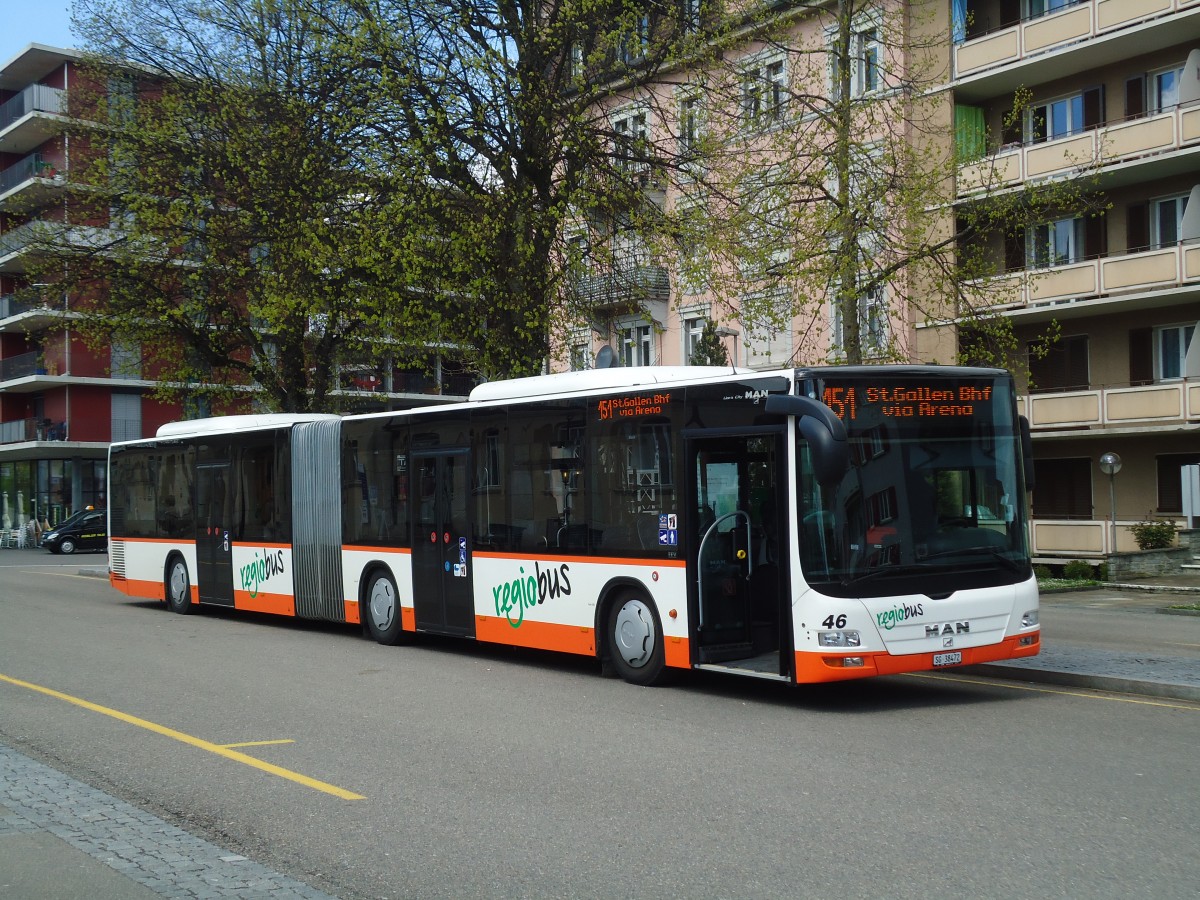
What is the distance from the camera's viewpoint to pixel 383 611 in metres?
17.2

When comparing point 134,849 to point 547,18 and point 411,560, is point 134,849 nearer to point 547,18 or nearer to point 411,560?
point 411,560

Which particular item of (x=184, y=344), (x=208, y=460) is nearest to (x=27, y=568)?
(x=184, y=344)

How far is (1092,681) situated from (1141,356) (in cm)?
2437

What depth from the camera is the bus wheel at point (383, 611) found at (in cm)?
1691

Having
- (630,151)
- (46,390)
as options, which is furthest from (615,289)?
(46,390)

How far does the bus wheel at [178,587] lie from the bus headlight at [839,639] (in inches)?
568

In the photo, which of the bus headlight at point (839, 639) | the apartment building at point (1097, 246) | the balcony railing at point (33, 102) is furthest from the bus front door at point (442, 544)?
the balcony railing at point (33, 102)

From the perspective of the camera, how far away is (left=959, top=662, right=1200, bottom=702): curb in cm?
1112

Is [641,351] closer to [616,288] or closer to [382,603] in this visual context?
[616,288]

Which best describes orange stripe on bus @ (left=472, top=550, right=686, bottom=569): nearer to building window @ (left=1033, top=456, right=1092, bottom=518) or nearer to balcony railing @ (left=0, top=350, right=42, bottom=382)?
building window @ (left=1033, top=456, right=1092, bottom=518)

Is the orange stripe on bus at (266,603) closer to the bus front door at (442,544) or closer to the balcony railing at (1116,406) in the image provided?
the bus front door at (442,544)

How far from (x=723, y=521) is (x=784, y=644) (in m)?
1.40

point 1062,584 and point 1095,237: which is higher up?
point 1095,237

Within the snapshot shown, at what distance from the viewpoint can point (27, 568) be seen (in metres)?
40.9
